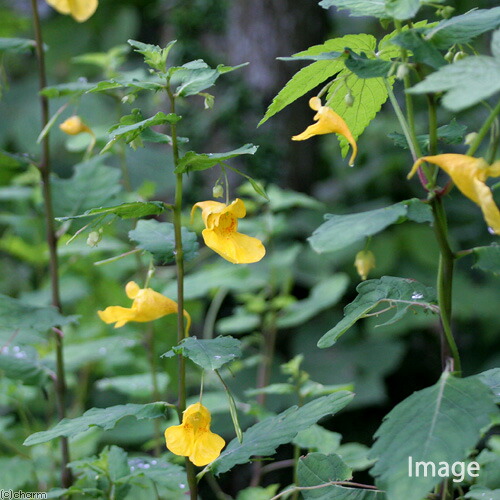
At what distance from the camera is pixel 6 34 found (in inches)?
118

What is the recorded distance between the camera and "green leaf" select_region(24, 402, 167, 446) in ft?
2.46

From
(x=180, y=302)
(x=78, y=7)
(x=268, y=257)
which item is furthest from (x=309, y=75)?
(x=268, y=257)

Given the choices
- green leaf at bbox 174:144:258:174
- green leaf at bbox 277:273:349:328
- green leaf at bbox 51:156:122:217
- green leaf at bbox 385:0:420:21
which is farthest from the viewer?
green leaf at bbox 277:273:349:328

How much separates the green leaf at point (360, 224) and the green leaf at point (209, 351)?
0.18 metres

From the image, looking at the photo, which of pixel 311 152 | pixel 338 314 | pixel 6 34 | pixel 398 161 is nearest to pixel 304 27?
pixel 311 152

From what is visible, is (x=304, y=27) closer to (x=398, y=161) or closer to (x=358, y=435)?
(x=398, y=161)

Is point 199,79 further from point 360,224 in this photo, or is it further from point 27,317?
point 27,317

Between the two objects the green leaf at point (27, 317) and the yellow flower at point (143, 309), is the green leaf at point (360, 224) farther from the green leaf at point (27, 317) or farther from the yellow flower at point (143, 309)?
the green leaf at point (27, 317)

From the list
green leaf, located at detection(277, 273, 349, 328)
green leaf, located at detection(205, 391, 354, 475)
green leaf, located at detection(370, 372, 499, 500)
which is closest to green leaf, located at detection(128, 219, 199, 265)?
green leaf, located at detection(205, 391, 354, 475)

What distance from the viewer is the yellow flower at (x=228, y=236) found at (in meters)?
0.77

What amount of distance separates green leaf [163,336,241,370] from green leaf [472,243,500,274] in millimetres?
265

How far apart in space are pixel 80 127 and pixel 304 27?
5.63 feet

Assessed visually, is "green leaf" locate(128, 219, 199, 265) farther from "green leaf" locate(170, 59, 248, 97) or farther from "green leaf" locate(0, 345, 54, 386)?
"green leaf" locate(0, 345, 54, 386)

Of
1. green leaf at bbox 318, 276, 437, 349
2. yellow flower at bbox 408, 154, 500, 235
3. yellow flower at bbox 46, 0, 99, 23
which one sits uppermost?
yellow flower at bbox 46, 0, 99, 23
